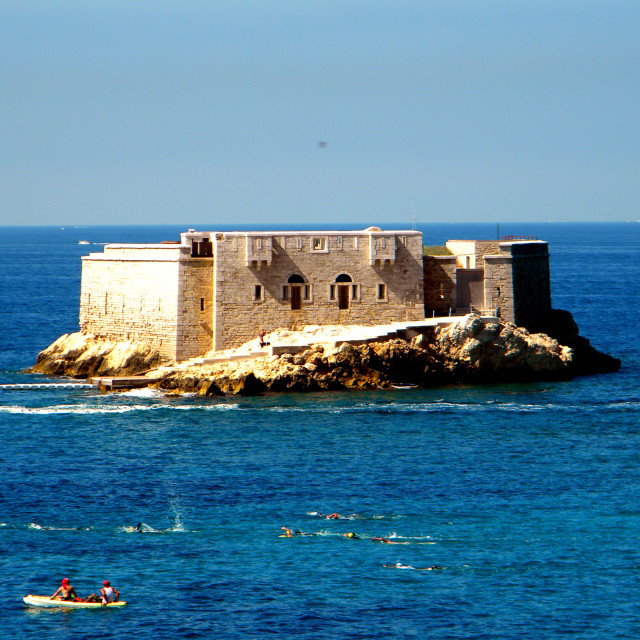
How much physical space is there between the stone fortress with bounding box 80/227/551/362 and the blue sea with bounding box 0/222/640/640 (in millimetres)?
4340

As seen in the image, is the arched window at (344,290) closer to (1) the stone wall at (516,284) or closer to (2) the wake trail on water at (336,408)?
(1) the stone wall at (516,284)

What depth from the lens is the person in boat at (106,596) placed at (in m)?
28.6

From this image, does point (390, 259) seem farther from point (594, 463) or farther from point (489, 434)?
point (594, 463)

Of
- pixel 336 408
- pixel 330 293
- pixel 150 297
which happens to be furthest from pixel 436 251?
pixel 336 408

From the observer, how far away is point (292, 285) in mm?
54812

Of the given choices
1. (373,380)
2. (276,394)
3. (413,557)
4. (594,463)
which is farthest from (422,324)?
(413,557)

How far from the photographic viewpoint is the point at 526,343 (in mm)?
54281

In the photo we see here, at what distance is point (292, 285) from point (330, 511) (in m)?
20.5

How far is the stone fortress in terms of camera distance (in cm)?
5412

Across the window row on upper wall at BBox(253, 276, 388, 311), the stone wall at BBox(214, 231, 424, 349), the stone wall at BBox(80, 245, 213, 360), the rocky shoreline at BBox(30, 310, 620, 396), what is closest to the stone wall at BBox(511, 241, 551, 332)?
the rocky shoreline at BBox(30, 310, 620, 396)

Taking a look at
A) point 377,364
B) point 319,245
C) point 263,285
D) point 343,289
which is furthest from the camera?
point 343,289

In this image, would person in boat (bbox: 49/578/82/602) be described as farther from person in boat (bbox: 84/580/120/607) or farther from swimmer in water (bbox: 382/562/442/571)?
swimmer in water (bbox: 382/562/442/571)

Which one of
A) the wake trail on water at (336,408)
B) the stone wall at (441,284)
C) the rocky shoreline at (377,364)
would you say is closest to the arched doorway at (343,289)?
the rocky shoreline at (377,364)

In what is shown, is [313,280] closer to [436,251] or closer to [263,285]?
[263,285]
